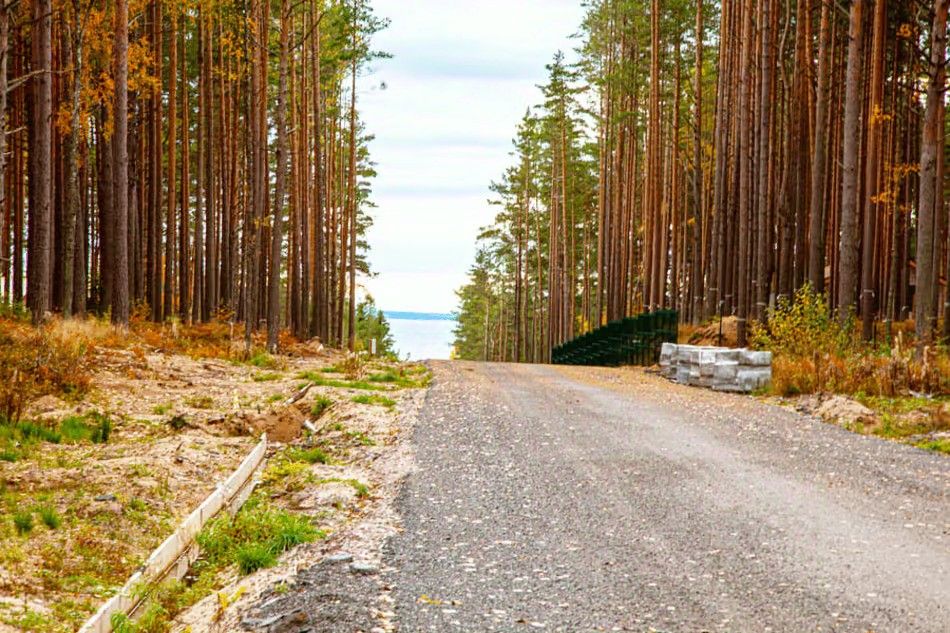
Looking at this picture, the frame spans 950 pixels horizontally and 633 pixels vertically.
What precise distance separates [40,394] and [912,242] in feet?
106

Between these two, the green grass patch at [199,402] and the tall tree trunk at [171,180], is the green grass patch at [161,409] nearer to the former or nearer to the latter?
the green grass patch at [199,402]

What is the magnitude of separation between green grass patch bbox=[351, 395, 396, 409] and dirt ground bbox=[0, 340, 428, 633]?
0.25 ft

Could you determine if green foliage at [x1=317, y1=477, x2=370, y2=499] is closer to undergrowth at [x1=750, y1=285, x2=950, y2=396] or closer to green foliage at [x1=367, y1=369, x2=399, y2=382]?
green foliage at [x1=367, y1=369, x2=399, y2=382]

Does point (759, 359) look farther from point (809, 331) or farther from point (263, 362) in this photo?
point (263, 362)

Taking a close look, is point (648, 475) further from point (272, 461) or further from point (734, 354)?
point (734, 354)

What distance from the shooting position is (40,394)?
446 inches

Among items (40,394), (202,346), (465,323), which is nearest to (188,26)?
(202,346)

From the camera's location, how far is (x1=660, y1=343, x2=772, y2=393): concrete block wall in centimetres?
1605

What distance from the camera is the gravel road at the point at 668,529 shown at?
15.4 feet

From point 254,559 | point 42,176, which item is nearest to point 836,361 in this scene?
point 254,559

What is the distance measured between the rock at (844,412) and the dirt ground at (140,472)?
6.44m

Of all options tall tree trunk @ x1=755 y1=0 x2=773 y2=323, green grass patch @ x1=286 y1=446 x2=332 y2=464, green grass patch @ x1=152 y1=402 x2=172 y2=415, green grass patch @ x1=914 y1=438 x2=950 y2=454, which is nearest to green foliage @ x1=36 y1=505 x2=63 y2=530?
green grass patch @ x1=286 y1=446 x2=332 y2=464

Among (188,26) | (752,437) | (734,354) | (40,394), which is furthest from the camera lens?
(188,26)

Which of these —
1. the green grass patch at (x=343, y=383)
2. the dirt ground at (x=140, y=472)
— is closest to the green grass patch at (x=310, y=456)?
the dirt ground at (x=140, y=472)
